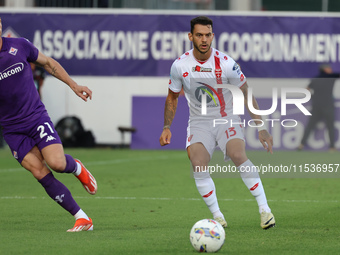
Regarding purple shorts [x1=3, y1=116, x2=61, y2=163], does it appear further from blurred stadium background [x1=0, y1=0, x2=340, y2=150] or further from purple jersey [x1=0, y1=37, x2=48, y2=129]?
blurred stadium background [x1=0, y1=0, x2=340, y2=150]

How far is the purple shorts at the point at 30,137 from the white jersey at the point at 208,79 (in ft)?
4.83

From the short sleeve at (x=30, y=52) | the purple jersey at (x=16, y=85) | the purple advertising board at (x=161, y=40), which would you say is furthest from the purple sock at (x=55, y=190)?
the purple advertising board at (x=161, y=40)

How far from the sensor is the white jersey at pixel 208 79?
28.5 ft

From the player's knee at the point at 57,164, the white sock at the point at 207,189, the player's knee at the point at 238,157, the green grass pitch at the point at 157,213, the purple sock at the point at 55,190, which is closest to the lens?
the green grass pitch at the point at 157,213

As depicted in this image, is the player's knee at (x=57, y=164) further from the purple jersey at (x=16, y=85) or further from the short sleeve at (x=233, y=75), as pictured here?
the short sleeve at (x=233, y=75)

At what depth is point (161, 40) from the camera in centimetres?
2127

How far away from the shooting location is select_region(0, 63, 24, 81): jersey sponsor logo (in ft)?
26.5

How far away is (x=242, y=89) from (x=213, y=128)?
590 millimetres

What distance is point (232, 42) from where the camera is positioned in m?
21.2

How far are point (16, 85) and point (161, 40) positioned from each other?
43.7 ft

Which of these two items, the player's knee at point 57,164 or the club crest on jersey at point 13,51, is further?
the club crest on jersey at point 13,51

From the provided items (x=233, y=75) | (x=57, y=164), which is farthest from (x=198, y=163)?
(x=57, y=164)

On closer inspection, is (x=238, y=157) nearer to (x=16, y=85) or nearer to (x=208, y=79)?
(x=208, y=79)

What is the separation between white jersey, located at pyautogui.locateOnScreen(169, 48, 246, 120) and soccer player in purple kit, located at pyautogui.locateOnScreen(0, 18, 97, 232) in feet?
3.70
